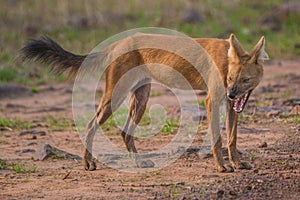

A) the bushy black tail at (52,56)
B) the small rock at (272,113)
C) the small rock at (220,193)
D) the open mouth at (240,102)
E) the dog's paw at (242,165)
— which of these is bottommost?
the small rock at (272,113)

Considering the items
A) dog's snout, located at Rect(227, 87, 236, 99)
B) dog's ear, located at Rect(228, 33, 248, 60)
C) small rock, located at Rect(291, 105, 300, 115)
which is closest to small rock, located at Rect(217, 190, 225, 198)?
dog's snout, located at Rect(227, 87, 236, 99)

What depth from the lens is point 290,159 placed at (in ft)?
24.5

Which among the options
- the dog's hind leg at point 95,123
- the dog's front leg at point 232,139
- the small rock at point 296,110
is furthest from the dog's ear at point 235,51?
the small rock at point 296,110

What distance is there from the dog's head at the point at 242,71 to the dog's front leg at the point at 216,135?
304mm

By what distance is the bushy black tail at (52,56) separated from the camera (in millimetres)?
8078

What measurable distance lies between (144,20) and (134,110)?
966 centimetres

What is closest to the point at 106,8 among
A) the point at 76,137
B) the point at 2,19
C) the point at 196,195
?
the point at 2,19

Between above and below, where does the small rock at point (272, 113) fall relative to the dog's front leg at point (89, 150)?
below

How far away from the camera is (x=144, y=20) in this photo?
1778 cm

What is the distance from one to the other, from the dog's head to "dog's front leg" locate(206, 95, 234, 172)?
1.00 feet

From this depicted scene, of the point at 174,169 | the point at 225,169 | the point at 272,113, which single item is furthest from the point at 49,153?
the point at 272,113

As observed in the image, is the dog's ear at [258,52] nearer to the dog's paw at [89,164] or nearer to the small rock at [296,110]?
the dog's paw at [89,164]

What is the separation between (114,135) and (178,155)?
169cm

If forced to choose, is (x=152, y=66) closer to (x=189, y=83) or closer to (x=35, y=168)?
(x=189, y=83)
